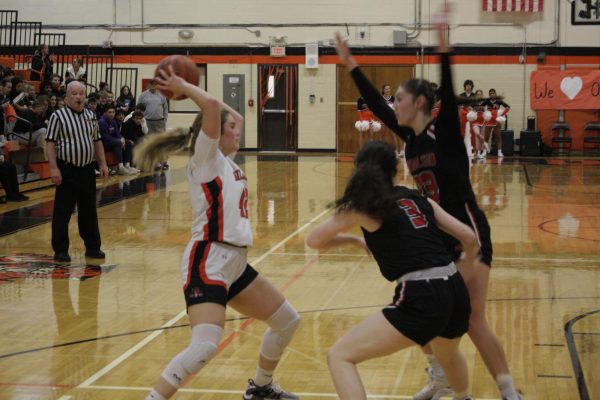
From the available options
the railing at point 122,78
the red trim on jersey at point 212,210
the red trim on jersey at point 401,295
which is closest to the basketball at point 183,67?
the red trim on jersey at point 212,210

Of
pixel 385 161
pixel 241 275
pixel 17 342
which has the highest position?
pixel 385 161

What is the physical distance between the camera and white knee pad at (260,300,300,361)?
5207 mm

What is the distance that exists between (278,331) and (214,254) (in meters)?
0.68

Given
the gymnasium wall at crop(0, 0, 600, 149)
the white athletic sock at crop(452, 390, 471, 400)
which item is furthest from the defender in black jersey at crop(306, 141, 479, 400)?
the gymnasium wall at crop(0, 0, 600, 149)

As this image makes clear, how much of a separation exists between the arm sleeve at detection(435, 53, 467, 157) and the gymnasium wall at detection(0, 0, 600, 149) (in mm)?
20853

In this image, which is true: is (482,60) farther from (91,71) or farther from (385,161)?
(385,161)

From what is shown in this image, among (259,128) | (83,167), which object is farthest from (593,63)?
(83,167)

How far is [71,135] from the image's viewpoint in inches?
376

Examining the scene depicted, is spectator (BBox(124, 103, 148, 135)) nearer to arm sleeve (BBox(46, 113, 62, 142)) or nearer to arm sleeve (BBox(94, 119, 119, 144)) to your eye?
arm sleeve (BBox(94, 119, 119, 144))

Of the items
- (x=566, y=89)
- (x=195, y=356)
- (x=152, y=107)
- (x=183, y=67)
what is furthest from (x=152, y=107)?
(x=195, y=356)

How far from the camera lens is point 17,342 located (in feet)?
22.0

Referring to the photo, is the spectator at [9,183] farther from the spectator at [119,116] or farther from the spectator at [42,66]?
the spectator at [42,66]

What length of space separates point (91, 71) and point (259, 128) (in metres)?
4.96

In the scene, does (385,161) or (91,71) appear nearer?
(385,161)
